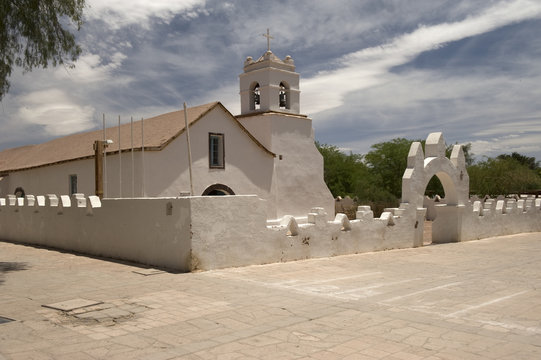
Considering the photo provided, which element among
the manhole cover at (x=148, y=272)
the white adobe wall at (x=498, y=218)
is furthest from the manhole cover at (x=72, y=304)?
the white adobe wall at (x=498, y=218)

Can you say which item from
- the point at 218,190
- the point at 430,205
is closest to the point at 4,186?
the point at 218,190

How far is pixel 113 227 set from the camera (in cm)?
1243

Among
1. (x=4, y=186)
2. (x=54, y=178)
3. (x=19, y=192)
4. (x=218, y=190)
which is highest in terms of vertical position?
(x=54, y=178)

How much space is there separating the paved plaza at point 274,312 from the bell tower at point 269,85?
50.6 feet

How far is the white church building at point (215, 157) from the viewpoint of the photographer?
20188 mm

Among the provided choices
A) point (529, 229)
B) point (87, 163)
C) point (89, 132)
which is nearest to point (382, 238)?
point (529, 229)

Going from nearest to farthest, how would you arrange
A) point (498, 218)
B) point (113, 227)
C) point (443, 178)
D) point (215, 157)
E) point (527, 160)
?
point (113, 227) → point (443, 178) → point (498, 218) → point (215, 157) → point (527, 160)

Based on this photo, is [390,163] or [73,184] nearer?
[73,184]

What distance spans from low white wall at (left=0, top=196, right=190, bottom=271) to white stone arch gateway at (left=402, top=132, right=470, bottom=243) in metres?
8.81

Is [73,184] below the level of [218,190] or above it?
above

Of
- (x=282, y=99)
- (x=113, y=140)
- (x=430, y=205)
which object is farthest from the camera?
(x=430, y=205)

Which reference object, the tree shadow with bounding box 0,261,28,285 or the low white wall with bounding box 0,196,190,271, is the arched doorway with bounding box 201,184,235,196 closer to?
the low white wall with bounding box 0,196,190,271

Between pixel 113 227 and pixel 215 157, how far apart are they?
10.1 m

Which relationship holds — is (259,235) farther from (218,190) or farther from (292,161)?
(292,161)
